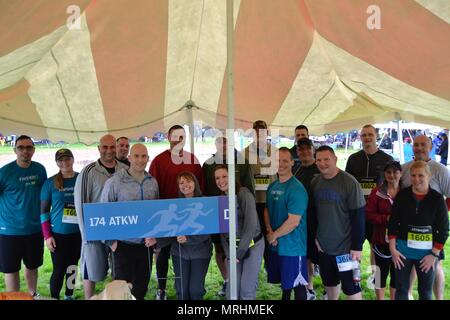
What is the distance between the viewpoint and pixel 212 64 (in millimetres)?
3748

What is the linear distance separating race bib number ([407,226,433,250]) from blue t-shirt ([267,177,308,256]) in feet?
2.35

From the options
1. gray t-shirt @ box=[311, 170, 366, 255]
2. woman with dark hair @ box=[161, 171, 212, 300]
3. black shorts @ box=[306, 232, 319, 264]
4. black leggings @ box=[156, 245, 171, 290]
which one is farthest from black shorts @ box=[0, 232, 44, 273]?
gray t-shirt @ box=[311, 170, 366, 255]

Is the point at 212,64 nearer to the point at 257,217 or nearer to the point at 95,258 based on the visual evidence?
the point at 257,217

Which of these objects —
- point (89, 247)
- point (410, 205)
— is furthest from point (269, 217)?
point (89, 247)

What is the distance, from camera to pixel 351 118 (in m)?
4.79

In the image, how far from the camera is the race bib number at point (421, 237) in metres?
2.44

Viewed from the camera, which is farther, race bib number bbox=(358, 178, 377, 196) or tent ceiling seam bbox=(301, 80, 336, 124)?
tent ceiling seam bbox=(301, 80, 336, 124)

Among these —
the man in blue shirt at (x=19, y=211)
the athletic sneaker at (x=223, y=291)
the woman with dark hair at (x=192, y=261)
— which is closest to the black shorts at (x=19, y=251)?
the man in blue shirt at (x=19, y=211)

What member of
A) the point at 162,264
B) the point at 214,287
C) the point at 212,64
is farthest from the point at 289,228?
the point at 212,64

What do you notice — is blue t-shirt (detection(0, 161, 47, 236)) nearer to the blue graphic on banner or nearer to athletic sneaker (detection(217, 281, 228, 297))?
the blue graphic on banner

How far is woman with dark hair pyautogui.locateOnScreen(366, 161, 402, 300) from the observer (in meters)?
2.75

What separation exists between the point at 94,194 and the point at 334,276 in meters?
1.86

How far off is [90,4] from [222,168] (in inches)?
55.6

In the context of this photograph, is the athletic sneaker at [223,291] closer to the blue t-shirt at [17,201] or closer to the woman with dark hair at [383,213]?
the woman with dark hair at [383,213]
